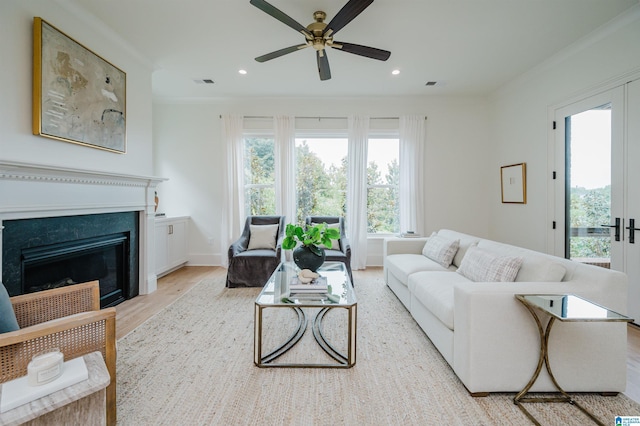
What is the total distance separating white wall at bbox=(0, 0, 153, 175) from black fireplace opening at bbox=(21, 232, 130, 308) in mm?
728

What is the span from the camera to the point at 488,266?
218cm

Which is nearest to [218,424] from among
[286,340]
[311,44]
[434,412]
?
[286,340]

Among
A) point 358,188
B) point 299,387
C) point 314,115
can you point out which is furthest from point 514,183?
point 299,387

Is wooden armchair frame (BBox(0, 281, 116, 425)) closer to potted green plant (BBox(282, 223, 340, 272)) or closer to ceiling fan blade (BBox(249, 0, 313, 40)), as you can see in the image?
potted green plant (BBox(282, 223, 340, 272))

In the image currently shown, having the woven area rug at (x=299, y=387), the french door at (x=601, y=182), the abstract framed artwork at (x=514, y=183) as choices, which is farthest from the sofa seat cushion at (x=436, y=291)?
the abstract framed artwork at (x=514, y=183)

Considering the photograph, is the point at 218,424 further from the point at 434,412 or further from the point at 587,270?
the point at 587,270

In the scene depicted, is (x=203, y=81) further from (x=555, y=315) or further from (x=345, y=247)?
(x=555, y=315)

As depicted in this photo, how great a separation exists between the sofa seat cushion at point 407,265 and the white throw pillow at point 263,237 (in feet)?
5.38

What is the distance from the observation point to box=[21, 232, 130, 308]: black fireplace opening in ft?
7.49

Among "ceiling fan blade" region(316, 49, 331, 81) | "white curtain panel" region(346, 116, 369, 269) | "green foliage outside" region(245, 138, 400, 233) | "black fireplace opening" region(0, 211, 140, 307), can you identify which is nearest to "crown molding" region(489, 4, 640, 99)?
"green foliage outside" region(245, 138, 400, 233)

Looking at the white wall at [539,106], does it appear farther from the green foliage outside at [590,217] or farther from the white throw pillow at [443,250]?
the white throw pillow at [443,250]

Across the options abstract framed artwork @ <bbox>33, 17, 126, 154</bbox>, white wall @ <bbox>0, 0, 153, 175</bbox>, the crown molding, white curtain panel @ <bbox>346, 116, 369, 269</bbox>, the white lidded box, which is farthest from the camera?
white curtain panel @ <bbox>346, 116, 369, 269</bbox>

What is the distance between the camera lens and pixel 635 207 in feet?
8.42

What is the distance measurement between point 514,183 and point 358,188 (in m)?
2.30
